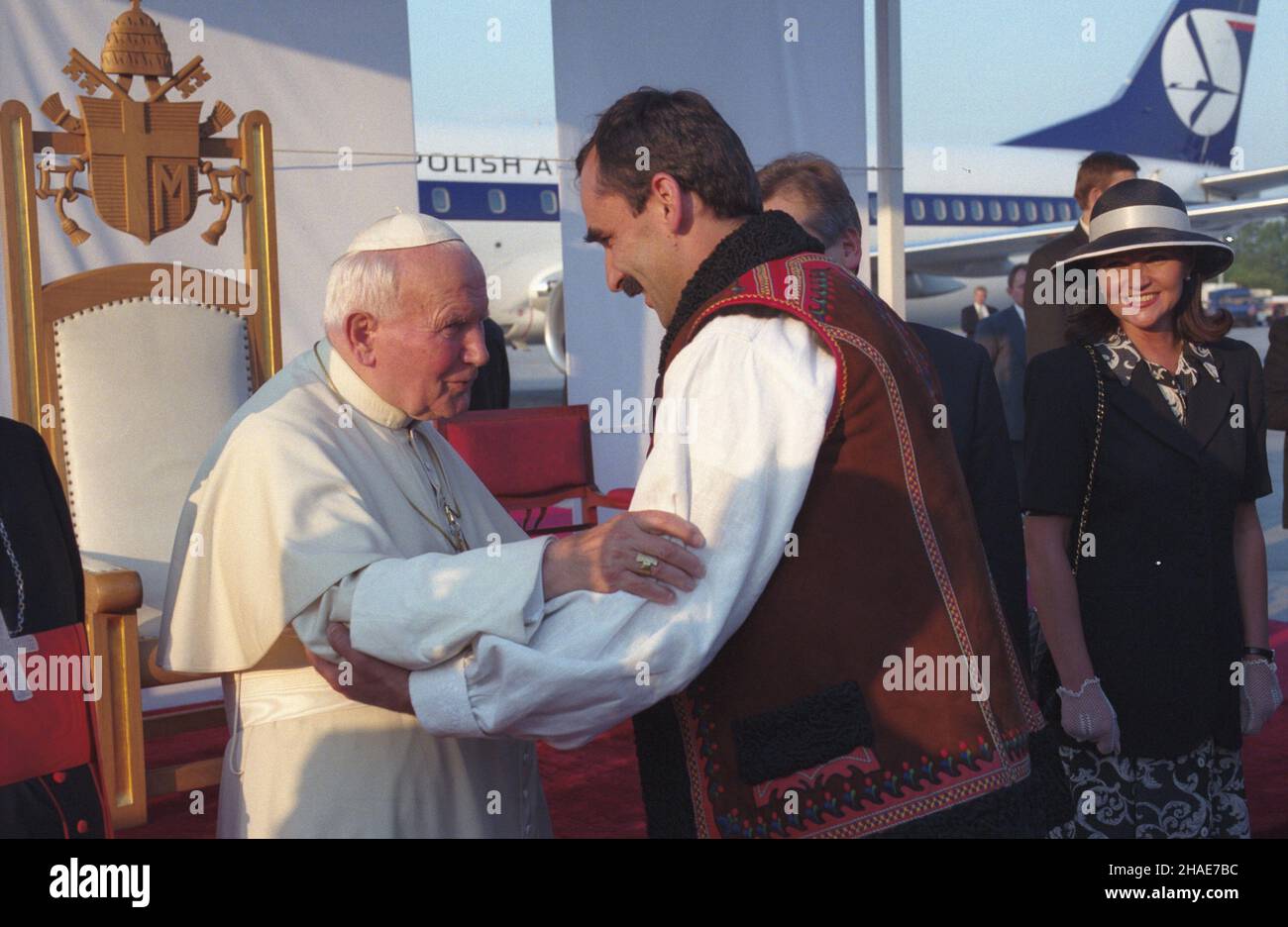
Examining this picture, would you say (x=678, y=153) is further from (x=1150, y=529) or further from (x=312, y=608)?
(x=1150, y=529)

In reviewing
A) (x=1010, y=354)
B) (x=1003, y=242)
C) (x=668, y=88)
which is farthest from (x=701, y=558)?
(x=1003, y=242)

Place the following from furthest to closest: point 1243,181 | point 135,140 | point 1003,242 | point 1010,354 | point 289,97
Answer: point 1243,181, point 1003,242, point 1010,354, point 289,97, point 135,140

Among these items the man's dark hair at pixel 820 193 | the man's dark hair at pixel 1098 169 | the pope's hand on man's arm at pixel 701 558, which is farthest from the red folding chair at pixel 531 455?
the pope's hand on man's arm at pixel 701 558

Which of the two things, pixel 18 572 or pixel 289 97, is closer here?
pixel 18 572

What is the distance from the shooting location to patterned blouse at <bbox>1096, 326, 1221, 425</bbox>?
8.36 feet

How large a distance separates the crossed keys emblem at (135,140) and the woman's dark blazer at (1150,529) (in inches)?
94.5

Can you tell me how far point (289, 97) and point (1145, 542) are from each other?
18.4ft

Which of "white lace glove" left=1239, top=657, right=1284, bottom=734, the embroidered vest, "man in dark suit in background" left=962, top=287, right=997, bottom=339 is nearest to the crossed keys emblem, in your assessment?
the embroidered vest

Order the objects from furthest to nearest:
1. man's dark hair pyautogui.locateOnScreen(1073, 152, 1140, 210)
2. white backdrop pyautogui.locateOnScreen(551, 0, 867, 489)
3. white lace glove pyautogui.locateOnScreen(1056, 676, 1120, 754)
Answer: white backdrop pyautogui.locateOnScreen(551, 0, 867, 489) → man's dark hair pyautogui.locateOnScreen(1073, 152, 1140, 210) → white lace glove pyautogui.locateOnScreen(1056, 676, 1120, 754)

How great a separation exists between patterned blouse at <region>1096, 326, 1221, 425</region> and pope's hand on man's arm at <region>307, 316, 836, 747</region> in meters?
1.24

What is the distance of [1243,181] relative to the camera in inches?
1155

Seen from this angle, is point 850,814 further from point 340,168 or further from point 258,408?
point 340,168

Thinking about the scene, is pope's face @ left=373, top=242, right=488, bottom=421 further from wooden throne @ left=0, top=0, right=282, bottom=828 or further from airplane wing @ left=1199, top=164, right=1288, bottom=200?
airplane wing @ left=1199, top=164, right=1288, bottom=200
